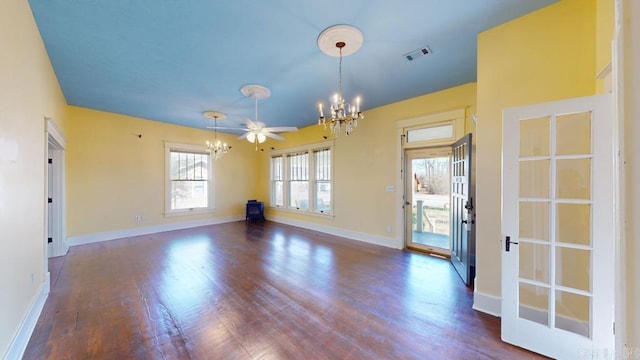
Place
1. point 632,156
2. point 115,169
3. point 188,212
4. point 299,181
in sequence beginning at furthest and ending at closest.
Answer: point 299,181, point 188,212, point 115,169, point 632,156

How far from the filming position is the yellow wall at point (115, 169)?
5.02 meters

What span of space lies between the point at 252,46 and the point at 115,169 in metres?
4.84

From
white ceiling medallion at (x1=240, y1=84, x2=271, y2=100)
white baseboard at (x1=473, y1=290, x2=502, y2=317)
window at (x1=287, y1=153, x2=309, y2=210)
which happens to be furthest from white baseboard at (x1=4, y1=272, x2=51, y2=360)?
window at (x1=287, y1=153, x2=309, y2=210)

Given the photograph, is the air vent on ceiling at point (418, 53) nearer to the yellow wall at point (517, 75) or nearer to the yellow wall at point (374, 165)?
the yellow wall at point (517, 75)

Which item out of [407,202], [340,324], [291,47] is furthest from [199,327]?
[407,202]

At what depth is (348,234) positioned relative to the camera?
5621 millimetres

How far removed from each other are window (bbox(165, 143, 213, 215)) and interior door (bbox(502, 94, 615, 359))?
22.7ft

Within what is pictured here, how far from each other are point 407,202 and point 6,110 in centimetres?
510

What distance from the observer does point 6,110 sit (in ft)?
6.03

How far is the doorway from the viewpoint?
176 inches

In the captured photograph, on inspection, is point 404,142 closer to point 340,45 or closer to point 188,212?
point 340,45

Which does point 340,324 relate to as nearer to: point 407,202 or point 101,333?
point 101,333

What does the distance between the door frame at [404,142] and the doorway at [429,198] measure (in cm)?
13

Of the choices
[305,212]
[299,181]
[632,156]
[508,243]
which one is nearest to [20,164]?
[632,156]
